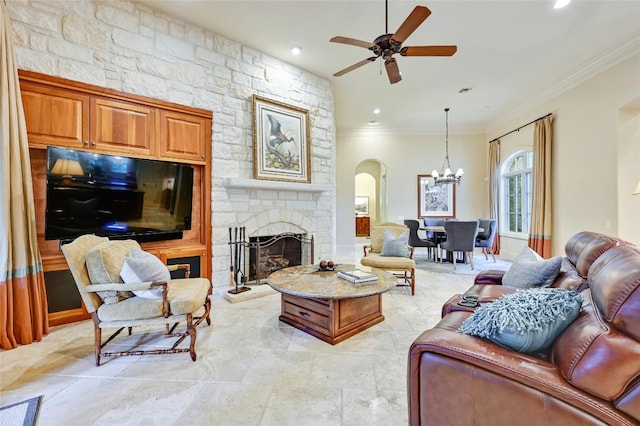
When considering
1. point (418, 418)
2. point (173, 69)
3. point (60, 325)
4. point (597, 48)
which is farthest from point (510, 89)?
point (60, 325)

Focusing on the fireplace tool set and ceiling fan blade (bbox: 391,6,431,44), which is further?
the fireplace tool set

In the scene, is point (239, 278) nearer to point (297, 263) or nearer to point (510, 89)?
point (297, 263)

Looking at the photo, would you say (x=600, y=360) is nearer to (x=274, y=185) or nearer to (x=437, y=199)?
(x=274, y=185)

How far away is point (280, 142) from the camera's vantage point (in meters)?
4.19

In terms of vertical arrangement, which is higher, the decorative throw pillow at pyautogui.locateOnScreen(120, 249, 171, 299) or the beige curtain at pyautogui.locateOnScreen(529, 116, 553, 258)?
the beige curtain at pyautogui.locateOnScreen(529, 116, 553, 258)

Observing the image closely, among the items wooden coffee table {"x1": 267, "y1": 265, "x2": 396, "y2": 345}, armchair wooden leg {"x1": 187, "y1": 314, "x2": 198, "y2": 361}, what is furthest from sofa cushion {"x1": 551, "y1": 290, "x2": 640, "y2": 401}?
armchair wooden leg {"x1": 187, "y1": 314, "x2": 198, "y2": 361}

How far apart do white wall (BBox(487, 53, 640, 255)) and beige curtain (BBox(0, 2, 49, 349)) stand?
667 centimetres

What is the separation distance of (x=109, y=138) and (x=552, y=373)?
12.5 ft

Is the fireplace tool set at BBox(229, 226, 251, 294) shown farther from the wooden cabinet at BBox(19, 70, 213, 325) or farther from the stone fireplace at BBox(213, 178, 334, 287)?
the wooden cabinet at BBox(19, 70, 213, 325)

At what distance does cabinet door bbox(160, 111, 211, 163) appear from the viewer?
3.32m

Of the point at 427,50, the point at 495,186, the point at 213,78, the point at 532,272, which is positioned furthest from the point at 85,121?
the point at 495,186

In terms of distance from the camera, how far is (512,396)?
971mm

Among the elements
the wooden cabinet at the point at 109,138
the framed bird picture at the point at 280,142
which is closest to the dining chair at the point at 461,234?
the framed bird picture at the point at 280,142

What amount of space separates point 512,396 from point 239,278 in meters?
3.44
